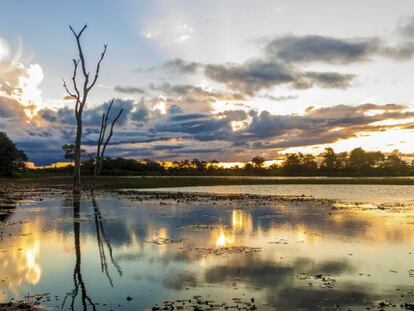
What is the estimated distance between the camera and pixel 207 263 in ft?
51.2

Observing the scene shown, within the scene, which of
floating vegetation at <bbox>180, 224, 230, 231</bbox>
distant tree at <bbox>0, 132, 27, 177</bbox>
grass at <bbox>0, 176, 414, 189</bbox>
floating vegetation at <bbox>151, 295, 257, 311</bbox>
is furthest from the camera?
distant tree at <bbox>0, 132, 27, 177</bbox>

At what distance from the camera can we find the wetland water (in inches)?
452

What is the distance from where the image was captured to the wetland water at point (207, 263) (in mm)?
11492

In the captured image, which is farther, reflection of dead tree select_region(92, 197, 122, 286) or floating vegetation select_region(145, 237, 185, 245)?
floating vegetation select_region(145, 237, 185, 245)

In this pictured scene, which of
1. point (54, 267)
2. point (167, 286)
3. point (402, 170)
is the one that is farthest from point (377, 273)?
point (402, 170)

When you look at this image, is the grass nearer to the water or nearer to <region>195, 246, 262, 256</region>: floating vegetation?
the water

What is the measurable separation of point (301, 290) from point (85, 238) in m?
12.2

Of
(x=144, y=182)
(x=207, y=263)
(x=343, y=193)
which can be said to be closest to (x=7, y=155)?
(x=144, y=182)

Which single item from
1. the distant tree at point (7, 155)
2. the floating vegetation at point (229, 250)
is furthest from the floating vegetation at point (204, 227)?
the distant tree at point (7, 155)

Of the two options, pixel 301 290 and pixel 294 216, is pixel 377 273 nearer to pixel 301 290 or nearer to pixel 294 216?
pixel 301 290

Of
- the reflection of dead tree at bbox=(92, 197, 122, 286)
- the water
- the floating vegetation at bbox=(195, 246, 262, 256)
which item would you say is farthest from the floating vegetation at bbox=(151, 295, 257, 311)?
the water

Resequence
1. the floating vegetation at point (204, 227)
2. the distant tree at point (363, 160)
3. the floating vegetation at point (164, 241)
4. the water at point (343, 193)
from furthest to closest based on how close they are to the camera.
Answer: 1. the distant tree at point (363, 160)
2. the water at point (343, 193)
3. the floating vegetation at point (204, 227)
4. the floating vegetation at point (164, 241)

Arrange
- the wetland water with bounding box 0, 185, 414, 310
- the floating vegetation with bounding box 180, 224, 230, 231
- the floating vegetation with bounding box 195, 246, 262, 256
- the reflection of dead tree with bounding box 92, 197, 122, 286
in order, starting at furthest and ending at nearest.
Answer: the floating vegetation with bounding box 180, 224, 230, 231 → the floating vegetation with bounding box 195, 246, 262, 256 → the reflection of dead tree with bounding box 92, 197, 122, 286 → the wetland water with bounding box 0, 185, 414, 310

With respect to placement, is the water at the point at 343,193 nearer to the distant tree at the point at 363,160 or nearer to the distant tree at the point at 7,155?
the distant tree at the point at 7,155
